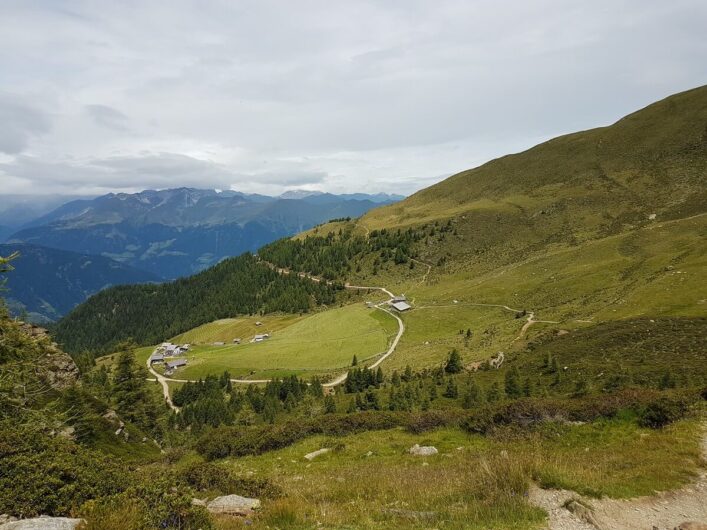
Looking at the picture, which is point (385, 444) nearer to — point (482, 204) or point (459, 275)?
point (459, 275)

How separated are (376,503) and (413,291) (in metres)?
120

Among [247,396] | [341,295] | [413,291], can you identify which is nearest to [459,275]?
[413,291]

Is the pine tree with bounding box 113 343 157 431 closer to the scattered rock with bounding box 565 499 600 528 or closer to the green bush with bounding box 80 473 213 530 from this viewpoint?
the green bush with bounding box 80 473 213 530

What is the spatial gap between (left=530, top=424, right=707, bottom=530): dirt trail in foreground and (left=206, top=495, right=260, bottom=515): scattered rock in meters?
7.65

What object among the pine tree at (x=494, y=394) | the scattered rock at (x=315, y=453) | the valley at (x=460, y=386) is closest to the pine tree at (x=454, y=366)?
the valley at (x=460, y=386)

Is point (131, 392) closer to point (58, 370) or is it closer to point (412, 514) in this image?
point (58, 370)

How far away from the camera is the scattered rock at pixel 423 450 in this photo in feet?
61.3

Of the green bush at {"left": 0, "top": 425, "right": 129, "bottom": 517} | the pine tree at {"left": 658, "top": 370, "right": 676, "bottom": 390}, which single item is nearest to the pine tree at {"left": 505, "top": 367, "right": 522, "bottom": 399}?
the pine tree at {"left": 658, "top": 370, "right": 676, "bottom": 390}

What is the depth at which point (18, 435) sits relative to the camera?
39.9 feet

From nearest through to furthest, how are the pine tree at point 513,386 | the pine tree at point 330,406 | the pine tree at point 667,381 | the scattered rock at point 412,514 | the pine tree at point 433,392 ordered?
the scattered rock at point 412,514, the pine tree at point 667,381, the pine tree at point 513,386, the pine tree at point 433,392, the pine tree at point 330,406

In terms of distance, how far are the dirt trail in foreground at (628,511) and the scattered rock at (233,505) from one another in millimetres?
7647

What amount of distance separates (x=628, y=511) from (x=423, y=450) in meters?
10.3

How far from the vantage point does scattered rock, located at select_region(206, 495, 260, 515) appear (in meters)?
11.1

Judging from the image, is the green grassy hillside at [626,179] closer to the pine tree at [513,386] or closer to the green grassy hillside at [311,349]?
the green grassy hillside at [311,349]
